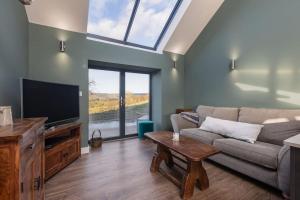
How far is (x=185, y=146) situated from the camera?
2125mm

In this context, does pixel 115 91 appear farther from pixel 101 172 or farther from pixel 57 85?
pixel 101 172

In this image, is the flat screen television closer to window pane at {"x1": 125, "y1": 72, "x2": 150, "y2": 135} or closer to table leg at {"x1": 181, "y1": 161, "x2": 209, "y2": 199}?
window pane at {"x1": 125, "y1": 72, "x2": 150, "y2": 135}

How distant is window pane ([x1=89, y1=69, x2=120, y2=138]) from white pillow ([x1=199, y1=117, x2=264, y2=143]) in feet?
7.74

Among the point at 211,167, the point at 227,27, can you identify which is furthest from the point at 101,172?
the point at 227,27

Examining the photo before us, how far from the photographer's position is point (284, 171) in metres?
1.80

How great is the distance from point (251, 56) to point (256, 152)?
203cm

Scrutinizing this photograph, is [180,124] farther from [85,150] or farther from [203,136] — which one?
[85,150]

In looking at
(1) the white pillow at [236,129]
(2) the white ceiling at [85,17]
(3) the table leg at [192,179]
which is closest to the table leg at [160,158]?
(3) the table leg at [192,179]

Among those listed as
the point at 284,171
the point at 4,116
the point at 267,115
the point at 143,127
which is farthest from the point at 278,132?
the point at 4,116

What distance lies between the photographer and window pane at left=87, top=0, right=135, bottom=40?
3.38m

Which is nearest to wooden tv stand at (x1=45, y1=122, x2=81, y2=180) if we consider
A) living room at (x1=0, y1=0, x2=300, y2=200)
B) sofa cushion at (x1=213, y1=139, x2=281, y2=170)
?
living room at (x1=0, y1=0, x2=300, y2=200)

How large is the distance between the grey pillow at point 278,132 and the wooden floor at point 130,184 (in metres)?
0.70

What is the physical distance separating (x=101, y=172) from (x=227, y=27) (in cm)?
390

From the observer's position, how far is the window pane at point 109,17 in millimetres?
3375
